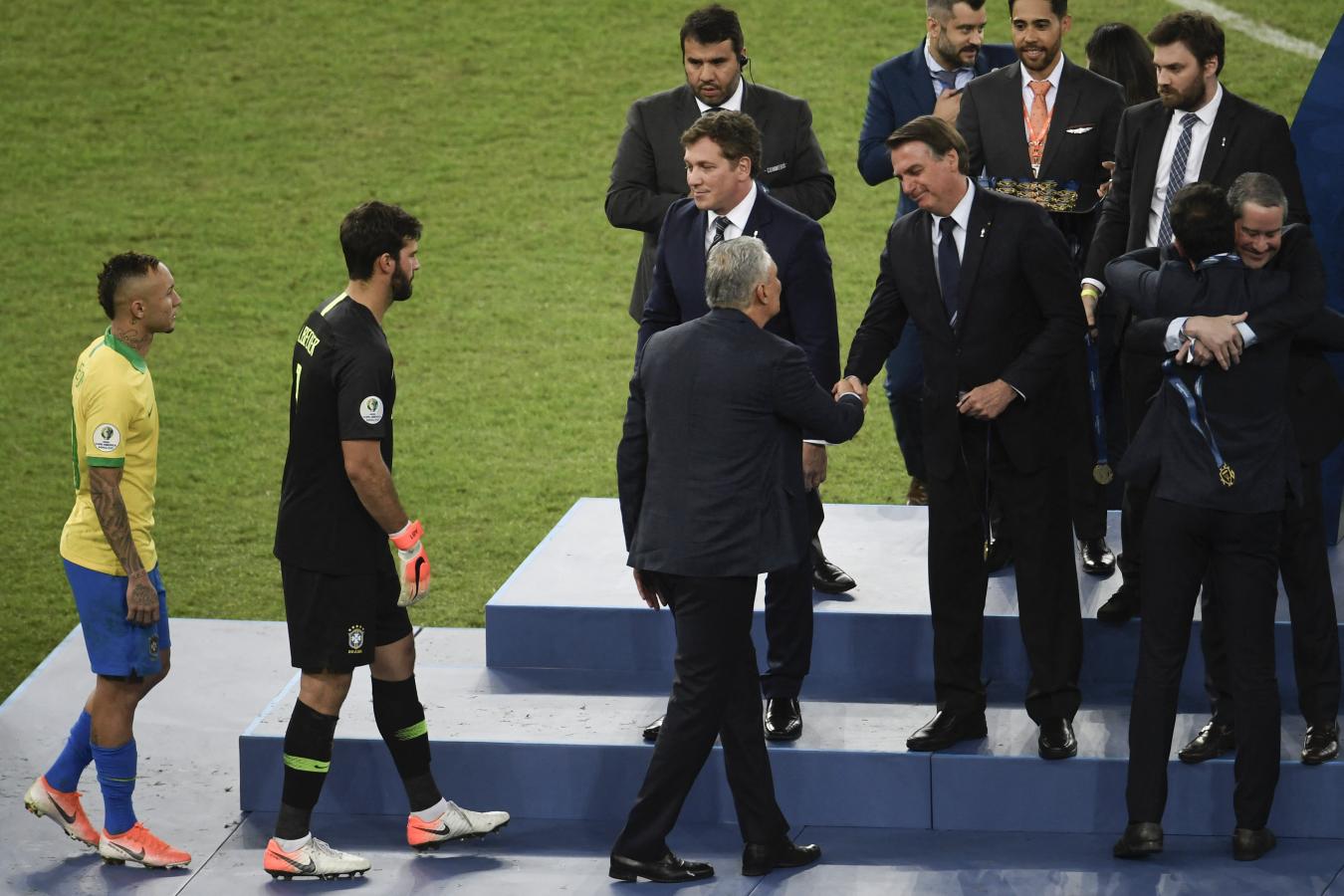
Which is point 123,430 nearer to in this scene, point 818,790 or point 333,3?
point 818,790

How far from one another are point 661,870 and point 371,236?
1766 millimetres

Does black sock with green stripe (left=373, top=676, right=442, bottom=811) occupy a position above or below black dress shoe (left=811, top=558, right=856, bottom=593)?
below

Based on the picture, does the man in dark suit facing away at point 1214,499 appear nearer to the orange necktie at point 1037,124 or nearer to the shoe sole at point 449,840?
the orange necktie at point 1037,124

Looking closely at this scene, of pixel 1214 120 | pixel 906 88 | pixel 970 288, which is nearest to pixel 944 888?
pixel 970 288

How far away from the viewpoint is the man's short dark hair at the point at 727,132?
4883 millimetres

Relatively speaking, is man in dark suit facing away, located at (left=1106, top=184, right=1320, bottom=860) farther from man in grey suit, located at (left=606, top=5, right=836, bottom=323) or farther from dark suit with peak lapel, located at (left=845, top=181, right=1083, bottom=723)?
man in grey suit, located at (left=606, top=5, right=836, bottom=323)

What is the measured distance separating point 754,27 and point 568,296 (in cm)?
368

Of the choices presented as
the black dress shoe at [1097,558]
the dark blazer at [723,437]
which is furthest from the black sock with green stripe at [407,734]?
the black dress shoe at [1097,558]

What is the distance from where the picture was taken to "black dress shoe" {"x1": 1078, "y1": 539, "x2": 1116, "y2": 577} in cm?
592

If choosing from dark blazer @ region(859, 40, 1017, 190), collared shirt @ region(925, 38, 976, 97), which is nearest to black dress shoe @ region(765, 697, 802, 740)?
dark blazer @ region(859, 40, 1017, 190)

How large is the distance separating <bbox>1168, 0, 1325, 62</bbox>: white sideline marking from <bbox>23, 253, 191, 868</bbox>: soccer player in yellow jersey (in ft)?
32.1

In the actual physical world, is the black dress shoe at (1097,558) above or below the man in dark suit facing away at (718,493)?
below

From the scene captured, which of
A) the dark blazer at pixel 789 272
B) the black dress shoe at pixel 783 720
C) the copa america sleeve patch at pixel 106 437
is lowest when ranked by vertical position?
the black dress shoe at pixel 783 720

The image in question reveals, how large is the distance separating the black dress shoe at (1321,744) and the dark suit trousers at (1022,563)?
60cm
